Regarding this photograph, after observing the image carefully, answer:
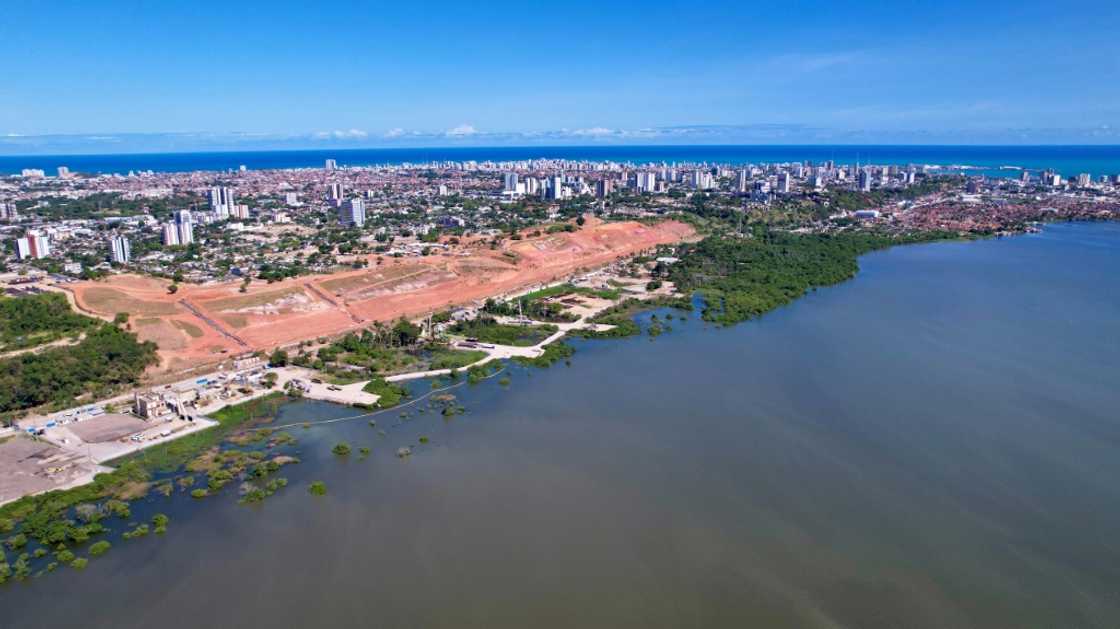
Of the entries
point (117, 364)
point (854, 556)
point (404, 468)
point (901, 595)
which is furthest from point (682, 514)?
point (117, 364)

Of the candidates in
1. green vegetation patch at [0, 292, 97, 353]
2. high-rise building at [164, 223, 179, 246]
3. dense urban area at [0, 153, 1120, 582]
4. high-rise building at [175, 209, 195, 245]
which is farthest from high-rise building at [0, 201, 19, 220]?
green vegetation patch at [0, 292, 97, 353]

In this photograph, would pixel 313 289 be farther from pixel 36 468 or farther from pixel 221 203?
pixel 221 203

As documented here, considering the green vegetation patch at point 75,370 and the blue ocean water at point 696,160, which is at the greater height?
the blue ocean water at point 696,160

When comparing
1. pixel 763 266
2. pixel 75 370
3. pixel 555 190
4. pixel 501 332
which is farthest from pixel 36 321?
pixel 555 190

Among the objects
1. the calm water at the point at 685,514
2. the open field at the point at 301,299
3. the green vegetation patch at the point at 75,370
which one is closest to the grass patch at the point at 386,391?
the calm water at the point at 685,514

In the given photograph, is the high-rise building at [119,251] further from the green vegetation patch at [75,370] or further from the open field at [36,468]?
the open field at [36,468]

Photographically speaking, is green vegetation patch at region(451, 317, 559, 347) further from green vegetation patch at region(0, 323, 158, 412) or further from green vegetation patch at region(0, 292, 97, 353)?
green vegetation patch at region(0, 292, 97, 353)
